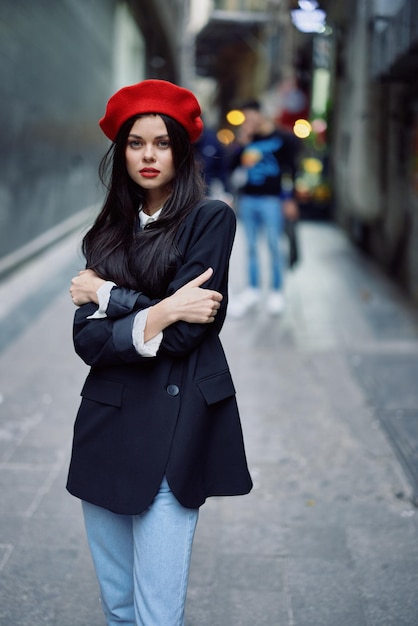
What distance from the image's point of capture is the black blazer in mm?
2162

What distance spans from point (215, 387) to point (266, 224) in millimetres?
6026

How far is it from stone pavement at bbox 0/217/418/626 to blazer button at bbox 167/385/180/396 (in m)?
1.29

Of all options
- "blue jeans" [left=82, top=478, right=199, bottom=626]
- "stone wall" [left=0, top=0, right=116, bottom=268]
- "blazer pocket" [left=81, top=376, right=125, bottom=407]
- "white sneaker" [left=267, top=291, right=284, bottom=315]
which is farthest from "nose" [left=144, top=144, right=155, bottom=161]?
"white sneaker" [left=267, top=291, right=284, bottom=315]

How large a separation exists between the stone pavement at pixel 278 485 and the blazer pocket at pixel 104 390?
123 cm

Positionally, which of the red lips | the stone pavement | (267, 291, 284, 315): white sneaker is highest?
the red lips

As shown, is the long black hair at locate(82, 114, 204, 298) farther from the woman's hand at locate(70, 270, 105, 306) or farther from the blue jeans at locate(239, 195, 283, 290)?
the blue jeans at locate(239, 195, 283, 290)

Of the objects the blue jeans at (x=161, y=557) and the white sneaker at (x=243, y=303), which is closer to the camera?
the blue jeans at (x=161, y=557)

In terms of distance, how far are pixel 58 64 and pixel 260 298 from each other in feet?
15.6

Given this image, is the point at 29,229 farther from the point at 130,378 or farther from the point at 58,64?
the point at 130,378

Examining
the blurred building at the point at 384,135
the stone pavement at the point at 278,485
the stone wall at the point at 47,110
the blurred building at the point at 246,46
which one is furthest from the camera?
the blurred building at the point at 246,46

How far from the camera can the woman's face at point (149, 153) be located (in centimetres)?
222

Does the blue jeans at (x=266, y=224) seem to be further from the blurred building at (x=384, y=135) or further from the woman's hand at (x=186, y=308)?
the woman's hand at (x=186, y=308)

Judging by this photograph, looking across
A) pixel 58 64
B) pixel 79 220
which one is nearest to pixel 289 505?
pixel 58 64

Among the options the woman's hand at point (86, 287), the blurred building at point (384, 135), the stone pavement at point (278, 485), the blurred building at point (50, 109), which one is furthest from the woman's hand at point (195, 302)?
the blurred building at point (50, 109)
